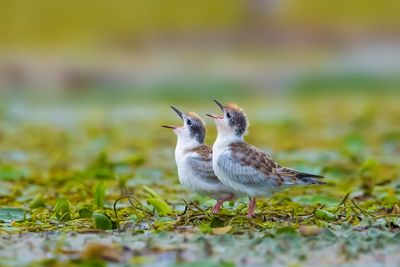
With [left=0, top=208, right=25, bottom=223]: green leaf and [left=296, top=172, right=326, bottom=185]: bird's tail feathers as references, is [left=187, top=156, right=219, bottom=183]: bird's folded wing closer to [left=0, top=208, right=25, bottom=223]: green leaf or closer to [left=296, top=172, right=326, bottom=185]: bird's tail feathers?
[left=296, top=172, right=326, bottom=185]: bird's tail feathers

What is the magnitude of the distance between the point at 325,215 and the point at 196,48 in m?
26.4

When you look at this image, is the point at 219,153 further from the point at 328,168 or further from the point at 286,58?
the point at 286,58

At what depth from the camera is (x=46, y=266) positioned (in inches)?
247

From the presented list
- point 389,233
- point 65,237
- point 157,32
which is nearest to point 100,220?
point 65,237

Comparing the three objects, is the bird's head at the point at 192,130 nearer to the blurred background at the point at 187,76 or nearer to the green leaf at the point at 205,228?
the green leaf at the point at 205,228

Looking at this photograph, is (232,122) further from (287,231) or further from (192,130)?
(287,231)

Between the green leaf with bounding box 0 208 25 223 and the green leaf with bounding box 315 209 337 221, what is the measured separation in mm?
2159

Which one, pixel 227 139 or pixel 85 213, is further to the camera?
pixel 85 213

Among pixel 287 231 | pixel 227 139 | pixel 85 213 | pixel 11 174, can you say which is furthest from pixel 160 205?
pixel 11 174

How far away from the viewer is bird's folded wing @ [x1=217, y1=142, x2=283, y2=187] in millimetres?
7715

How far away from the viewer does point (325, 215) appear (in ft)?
26.0

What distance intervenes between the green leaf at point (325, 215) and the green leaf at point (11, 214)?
7.08 ft

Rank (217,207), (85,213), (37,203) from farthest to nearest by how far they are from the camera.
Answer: (37,203) < (217,207) < (85,213)

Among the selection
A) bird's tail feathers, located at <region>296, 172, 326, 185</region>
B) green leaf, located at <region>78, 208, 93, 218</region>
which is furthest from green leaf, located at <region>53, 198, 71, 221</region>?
bird's tail feathers, located at <region>296, 172, 326, 185</region>
